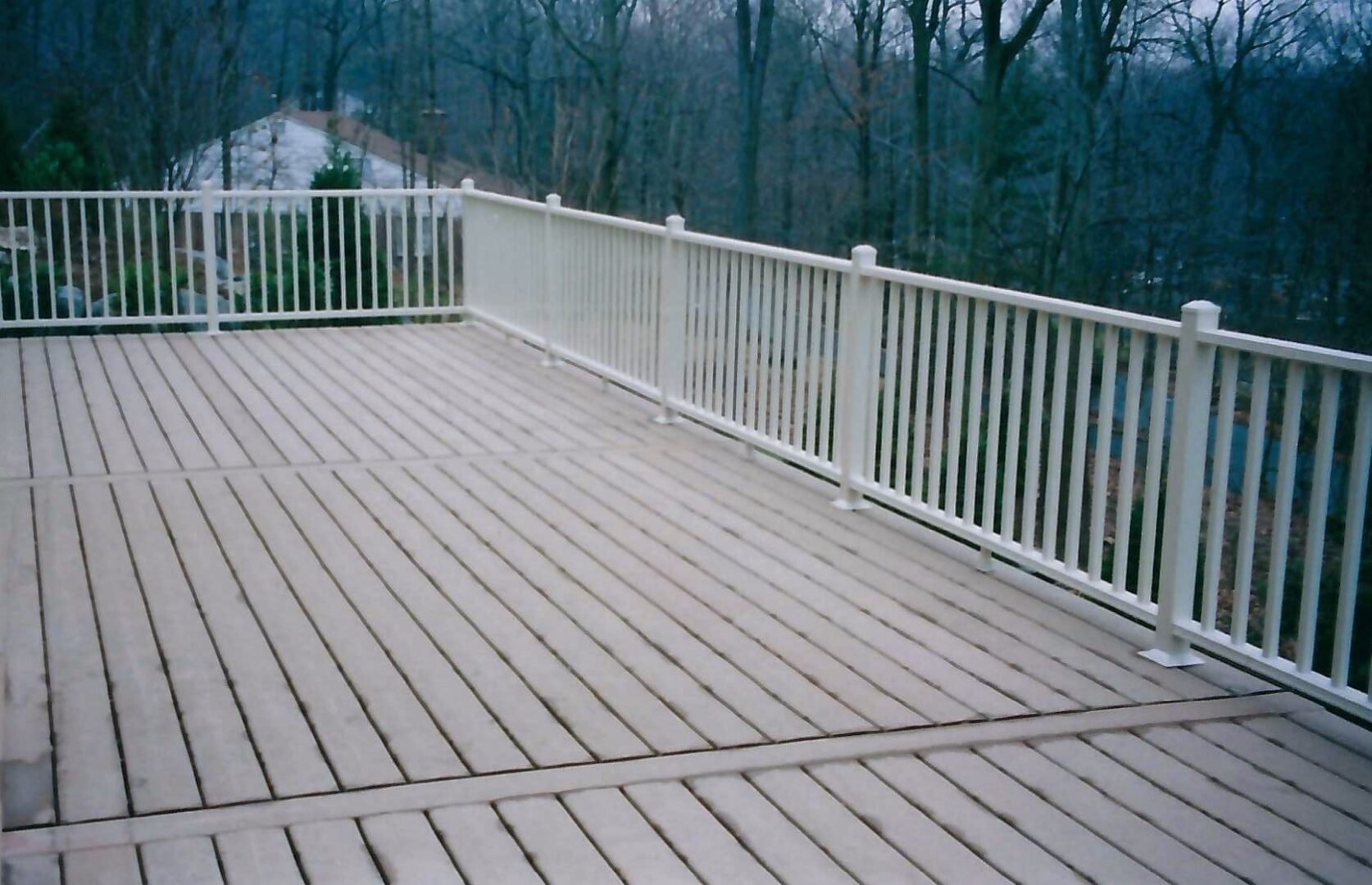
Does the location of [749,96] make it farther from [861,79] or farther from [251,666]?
[251,666]

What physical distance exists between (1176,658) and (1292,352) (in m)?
1.00

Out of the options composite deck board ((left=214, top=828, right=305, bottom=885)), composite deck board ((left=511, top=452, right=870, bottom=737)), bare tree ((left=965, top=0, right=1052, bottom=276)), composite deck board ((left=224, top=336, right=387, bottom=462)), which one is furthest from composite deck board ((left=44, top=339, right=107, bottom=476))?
bare tree ((left=965, top=0, right=1052, bottom=276))

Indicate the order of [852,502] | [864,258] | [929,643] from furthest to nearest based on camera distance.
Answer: [852,502] < [864,258] < [929,643]

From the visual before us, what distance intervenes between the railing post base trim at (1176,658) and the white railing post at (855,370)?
1.69 m

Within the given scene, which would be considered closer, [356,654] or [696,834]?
[696,834]

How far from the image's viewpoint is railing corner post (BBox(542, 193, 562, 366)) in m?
8.44

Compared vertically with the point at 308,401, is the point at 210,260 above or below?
above

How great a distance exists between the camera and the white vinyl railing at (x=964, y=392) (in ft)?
11.8

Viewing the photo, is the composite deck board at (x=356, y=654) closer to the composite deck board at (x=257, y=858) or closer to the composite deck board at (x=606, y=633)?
the composite deck board at (x=257, y=858)

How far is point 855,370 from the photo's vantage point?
5.47 metres

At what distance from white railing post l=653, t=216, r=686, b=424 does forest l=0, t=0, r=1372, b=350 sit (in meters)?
10.6

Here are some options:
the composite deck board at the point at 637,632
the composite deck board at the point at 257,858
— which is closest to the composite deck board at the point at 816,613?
the composite deck board at the point at 637,632

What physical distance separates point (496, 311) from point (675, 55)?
2089cm

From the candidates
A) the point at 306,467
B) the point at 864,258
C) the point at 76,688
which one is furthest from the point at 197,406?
the point at 76,688
